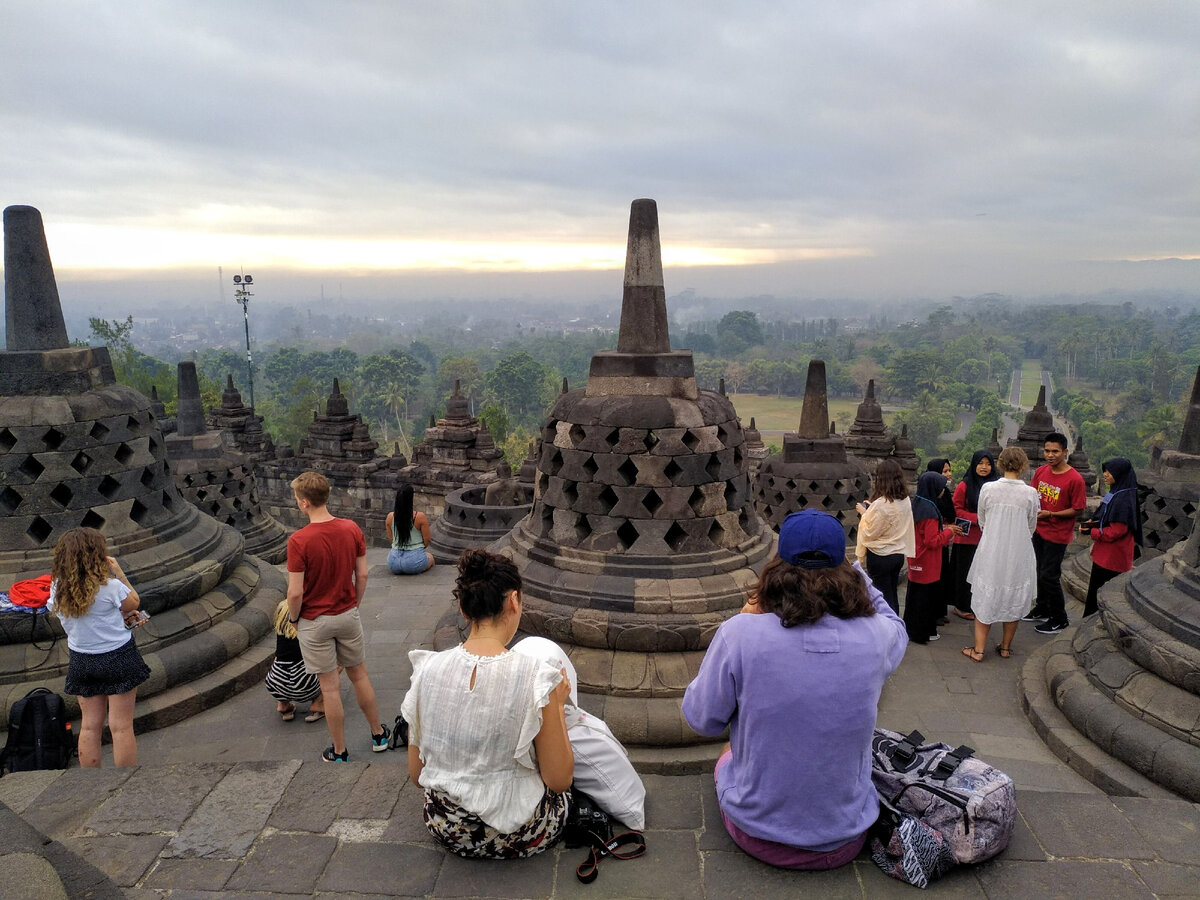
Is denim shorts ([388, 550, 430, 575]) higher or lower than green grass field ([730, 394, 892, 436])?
higher

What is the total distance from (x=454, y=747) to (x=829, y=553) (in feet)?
4.91

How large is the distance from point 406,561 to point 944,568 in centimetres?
567

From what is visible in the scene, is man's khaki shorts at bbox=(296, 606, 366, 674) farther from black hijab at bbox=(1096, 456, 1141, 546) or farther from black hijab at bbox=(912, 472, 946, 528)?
black hijab at bbox=(1096, 456, 1141, 546)

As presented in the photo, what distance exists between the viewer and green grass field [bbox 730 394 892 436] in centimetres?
7950

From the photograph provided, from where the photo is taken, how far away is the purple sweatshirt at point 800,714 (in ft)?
7.69

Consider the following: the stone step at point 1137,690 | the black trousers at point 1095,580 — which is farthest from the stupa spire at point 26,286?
the black trousers at point 1095,580

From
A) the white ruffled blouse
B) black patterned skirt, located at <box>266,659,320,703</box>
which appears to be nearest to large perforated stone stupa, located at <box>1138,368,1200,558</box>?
the white ruffled blouse

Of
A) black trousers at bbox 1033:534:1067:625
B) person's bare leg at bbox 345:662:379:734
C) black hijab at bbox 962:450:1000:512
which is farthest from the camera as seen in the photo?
black hijab at bbox 962:450:1000:512

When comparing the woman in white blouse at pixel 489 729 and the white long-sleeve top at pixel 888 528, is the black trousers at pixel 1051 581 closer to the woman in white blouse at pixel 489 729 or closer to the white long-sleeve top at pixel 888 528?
the white long-sleeve top at pixel 888 528

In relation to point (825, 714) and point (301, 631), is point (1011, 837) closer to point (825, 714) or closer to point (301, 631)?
point (825, 714)

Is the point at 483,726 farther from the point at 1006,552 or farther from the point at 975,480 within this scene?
the point at 975,480

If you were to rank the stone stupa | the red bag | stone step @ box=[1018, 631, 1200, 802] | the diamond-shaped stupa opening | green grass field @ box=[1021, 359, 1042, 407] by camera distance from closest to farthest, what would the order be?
stone step @ box=[1018, 631, 1200, 802] → the red bag → the diamond-shaped stupa opening → the stone stupa → green grass field @ box=[1021, 359, 1042, 407]

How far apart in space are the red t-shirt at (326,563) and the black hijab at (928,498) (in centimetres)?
430

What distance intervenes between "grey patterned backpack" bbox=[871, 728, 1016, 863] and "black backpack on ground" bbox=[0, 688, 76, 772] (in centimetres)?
447
